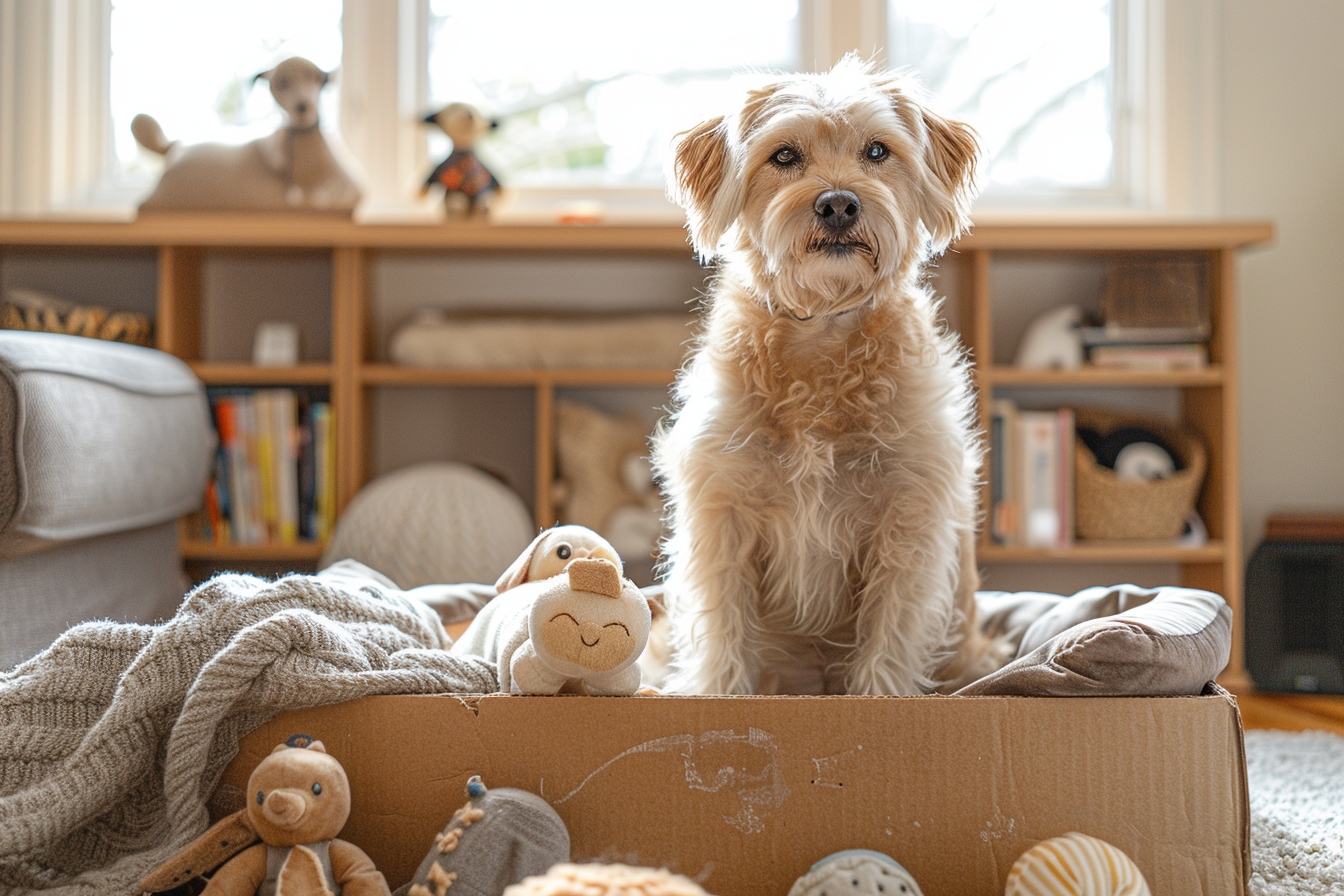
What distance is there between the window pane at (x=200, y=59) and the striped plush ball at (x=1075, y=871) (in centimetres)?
262

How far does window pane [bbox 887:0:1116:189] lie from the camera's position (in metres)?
2.69

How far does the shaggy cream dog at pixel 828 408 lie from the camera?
112 centimetres

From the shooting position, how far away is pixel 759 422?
45.2 inches

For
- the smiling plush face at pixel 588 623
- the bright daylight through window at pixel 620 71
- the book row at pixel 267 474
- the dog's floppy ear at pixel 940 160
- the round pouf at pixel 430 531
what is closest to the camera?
the smiling plush face at pixel 588 623

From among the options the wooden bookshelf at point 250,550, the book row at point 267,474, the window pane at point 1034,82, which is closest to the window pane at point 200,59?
the book row at point 267,474

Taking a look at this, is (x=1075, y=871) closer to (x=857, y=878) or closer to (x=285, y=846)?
(x=857, y=878)

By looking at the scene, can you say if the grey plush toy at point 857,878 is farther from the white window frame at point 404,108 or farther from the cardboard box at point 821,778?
the white window frame at point 404,108

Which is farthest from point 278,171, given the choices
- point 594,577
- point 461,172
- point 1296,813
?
point 1296,813

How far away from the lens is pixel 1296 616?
2209mm

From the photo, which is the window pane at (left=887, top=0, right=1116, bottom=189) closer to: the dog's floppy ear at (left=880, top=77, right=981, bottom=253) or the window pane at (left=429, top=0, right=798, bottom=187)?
the window pane at (left=429, top=0, right=798, bottom=187)

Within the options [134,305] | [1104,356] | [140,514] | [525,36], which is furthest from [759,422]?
[134,305]

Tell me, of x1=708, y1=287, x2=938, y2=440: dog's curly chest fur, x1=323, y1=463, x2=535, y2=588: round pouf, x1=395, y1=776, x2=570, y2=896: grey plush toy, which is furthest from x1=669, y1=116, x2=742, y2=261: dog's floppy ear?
x1=323, y1=463, x2=535, y2=588: round pouf

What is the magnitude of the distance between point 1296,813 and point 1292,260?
5.90 feet

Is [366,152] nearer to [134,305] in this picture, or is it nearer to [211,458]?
[134,305]
